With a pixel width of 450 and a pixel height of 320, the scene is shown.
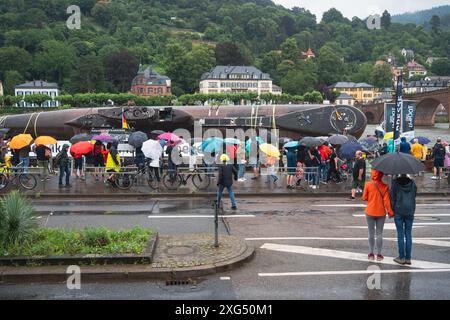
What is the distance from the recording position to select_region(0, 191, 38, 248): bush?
10.1m

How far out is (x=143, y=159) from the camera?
2183 cm

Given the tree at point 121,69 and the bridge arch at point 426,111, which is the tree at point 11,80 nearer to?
the tree at point 121,69

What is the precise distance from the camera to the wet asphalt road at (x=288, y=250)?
8.66 meters

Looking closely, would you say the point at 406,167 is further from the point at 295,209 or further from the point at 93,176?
the point at 93,176

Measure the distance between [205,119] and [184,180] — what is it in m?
15.9

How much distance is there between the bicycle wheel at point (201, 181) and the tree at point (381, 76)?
552 feet

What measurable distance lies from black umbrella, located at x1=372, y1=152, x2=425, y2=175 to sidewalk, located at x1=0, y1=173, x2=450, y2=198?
9385 mm

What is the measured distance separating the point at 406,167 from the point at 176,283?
5.00 meters

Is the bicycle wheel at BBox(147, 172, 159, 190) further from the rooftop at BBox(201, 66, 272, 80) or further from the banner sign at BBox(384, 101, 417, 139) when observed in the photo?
the rooftop at BBox(201, 66, 272, 80)

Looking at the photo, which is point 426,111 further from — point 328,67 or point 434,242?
point 434,242

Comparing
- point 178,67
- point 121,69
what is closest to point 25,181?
point 121,69

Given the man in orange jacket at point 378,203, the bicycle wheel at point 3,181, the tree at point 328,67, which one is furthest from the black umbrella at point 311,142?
the tree at point 328,67
